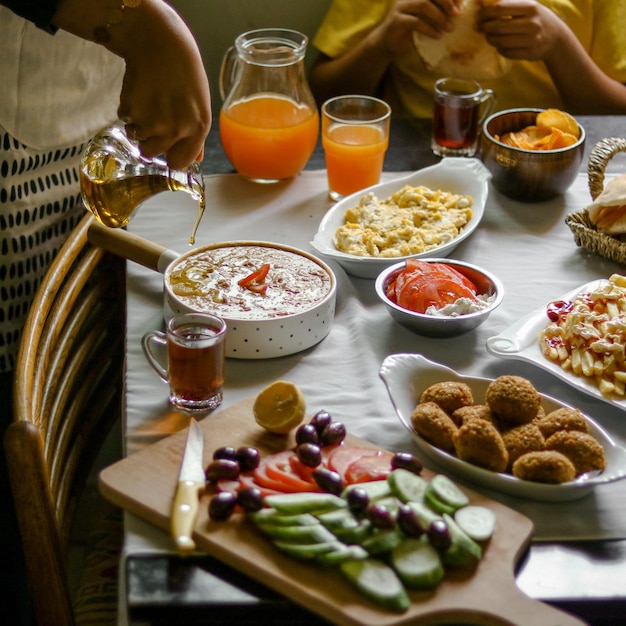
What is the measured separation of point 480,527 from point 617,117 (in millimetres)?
1557

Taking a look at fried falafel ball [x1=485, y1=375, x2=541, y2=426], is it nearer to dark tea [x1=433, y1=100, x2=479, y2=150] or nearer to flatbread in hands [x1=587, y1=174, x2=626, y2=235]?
flatbread in hands [x1=587, y1=174, x2=626, y2=235]

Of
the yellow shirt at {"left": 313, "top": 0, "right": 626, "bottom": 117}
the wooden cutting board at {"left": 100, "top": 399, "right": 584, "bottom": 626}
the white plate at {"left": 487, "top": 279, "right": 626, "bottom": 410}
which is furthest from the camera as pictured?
the yellow shirt at {"left": 313, "top": 0, "right": 626, "bottom": 117}

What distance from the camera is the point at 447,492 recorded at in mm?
996

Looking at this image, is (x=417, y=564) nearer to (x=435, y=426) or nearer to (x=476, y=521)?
(x=476, y=521)

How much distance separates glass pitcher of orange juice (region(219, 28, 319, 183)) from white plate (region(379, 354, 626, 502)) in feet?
2.64

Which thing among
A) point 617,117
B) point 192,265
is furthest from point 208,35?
point 192,265

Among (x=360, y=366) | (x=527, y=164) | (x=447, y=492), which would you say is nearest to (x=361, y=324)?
(x=360, y=366)

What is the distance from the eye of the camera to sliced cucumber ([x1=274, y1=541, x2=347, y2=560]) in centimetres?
90

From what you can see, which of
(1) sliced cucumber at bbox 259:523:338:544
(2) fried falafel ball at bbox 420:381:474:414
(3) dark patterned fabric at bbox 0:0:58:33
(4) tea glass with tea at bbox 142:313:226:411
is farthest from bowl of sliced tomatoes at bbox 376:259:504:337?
(3) dark patterned fabric at bbox 0:0:58:33

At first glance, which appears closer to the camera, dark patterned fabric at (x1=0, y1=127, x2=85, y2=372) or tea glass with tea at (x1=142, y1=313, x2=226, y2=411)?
tea glass with tea at (x1=142, y1=313, x2=226, y2=411)

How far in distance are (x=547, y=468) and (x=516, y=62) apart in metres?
1.69

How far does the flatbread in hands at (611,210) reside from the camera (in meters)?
1.58

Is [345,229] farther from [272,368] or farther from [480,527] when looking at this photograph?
[480,527]

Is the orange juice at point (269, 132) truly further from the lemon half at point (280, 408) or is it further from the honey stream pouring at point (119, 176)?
the lemon half at point (280, 408)
